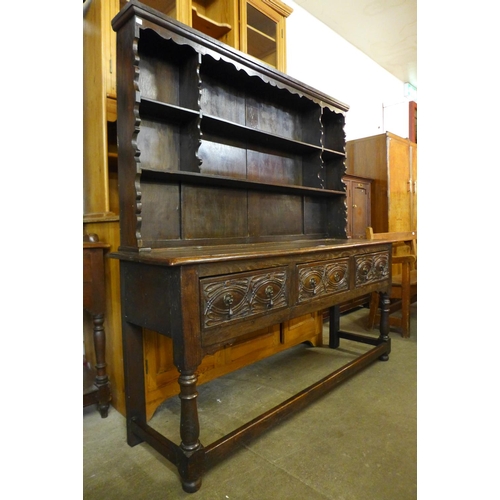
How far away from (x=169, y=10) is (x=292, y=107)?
38.1 inches

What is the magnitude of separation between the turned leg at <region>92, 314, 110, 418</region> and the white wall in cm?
286

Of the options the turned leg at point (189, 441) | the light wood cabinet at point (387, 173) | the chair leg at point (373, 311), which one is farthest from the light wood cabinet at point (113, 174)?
the light wood cabinet at point (387, 173)

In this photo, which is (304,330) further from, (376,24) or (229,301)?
(376,24)

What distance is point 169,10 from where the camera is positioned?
79.7 inches

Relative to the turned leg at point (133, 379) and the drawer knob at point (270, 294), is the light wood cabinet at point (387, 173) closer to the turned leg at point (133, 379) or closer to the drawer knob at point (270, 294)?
the drawer knob at point (270, 294)

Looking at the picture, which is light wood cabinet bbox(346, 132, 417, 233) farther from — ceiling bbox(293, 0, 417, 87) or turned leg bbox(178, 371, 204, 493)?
turned leg bbox(178, 371, 204, 493)

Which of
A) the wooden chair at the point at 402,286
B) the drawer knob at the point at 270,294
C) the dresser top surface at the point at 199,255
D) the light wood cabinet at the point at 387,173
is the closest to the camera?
the dresser top surface at the point at 199,255

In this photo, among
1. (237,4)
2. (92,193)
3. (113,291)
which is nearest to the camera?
(113,291)

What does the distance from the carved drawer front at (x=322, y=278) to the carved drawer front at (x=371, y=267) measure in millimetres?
151

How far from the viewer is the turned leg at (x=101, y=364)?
1684 mm

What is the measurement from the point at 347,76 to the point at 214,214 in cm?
329

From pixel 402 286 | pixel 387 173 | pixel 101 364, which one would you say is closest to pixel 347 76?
pixel 387 173

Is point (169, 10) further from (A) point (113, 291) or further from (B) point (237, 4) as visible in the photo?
(A) point (113, 291)
